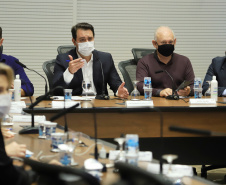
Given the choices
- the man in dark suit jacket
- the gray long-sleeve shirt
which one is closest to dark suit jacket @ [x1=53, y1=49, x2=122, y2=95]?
the man in dark suit jacket

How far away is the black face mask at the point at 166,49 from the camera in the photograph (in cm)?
501

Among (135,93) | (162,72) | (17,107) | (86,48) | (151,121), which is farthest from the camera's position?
(162,72)

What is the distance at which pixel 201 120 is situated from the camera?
3973 mm

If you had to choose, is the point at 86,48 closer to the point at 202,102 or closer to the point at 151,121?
the point at 151,121

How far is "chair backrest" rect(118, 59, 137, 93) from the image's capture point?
5.00 meters

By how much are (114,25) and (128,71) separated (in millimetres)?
1988

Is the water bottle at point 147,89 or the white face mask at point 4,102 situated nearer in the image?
the white face mask at point 4,102

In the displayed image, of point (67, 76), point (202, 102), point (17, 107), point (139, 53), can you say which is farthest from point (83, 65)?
point (202, 102)

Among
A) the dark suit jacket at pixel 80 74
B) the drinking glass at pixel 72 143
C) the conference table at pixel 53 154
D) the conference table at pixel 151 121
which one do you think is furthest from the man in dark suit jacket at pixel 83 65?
the drinking glass at pixel 72 143

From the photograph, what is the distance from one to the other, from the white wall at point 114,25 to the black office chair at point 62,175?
5.50 meters

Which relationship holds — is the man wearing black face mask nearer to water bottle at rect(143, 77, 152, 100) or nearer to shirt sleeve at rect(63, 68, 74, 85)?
water bottle at rect(143, 77, 152, 100)

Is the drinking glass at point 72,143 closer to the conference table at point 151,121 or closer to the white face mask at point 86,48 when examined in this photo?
the conference table at point 151,121

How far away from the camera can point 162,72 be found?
5.08 meters

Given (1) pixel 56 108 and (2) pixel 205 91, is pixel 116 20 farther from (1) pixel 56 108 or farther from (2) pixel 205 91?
(1) pixel 56 108
